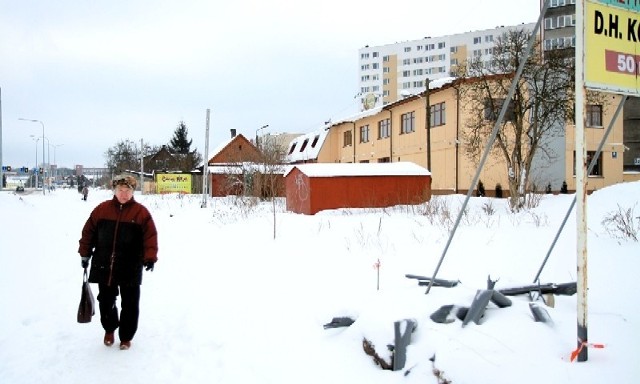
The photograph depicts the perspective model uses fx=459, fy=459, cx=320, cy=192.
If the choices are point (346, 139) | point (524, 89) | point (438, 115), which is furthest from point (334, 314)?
point (346, 139)

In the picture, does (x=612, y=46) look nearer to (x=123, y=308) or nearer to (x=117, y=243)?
(x=117, y=243)

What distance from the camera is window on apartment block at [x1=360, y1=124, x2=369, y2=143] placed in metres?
37.0

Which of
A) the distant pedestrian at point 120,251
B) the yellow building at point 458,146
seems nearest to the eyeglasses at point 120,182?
the distant pedestrian at point 120,251

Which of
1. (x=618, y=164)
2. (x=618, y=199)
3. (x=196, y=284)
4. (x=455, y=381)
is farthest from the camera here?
(x=618, y=164)

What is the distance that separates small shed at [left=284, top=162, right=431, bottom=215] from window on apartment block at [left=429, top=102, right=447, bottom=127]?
8404mm

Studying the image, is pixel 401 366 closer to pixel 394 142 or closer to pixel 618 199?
pixel 618 199

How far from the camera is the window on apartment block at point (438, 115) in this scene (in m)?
26.7

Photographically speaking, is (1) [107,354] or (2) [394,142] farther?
(2) [394,142]

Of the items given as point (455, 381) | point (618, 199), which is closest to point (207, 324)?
point (455, 381)

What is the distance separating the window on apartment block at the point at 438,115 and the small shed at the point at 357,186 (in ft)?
27.6

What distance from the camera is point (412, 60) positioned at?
8069cm

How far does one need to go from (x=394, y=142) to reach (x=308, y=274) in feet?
85.0

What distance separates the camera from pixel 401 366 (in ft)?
12.0

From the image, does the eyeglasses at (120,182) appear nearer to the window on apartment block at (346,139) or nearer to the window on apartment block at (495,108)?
the window on apartment block at (495,108)
